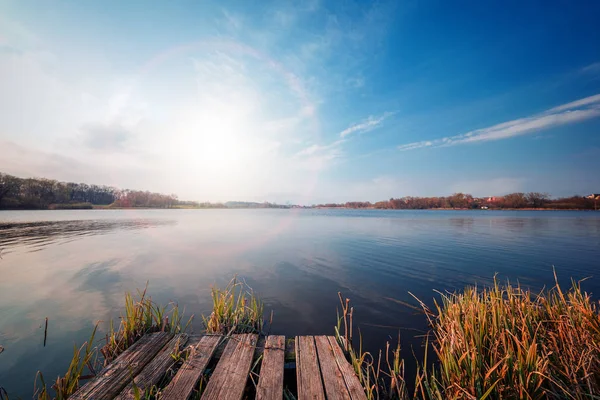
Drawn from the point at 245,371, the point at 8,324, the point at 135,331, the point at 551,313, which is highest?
the point at 551,313

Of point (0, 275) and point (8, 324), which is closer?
point (8, 324)

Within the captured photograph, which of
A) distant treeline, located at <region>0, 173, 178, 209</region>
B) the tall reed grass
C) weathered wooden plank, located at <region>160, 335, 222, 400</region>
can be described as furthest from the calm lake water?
distant treeline, located at <region>0, 173, 178, 209</region>

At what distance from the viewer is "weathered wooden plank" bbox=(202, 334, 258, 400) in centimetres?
323

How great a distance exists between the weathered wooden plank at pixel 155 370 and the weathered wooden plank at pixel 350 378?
122 inches

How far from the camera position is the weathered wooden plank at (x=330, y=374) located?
10.7ft

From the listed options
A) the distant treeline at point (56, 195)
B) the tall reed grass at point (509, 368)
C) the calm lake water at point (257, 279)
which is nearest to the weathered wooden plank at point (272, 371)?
the tall reed grass at point (509, 368)

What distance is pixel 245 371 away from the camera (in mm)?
3746

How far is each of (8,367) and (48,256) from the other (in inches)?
644

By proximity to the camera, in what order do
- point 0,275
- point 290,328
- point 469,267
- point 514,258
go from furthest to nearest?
1. point 514,258
2. point 469,267
3. point 0,275
4. point 290,328

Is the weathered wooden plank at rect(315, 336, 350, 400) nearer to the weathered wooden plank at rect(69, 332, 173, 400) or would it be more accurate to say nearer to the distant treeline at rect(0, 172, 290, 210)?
the weathered wooden plank at rect(69, 332, 173, 400)

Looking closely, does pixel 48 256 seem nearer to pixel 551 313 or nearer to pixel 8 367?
pixel 8 367

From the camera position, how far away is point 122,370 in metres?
3.68

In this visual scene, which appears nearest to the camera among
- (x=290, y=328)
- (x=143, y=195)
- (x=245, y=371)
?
(x=245, y=371)

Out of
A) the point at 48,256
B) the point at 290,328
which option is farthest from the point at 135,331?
the point at 48,256
